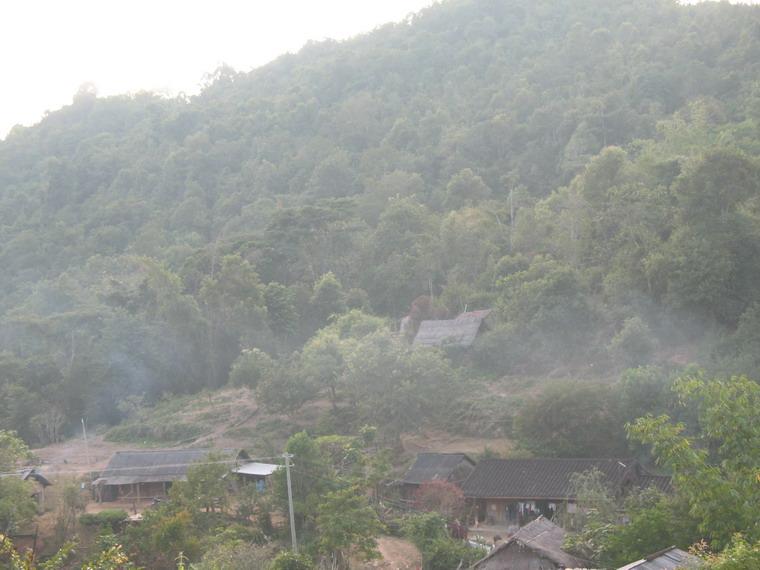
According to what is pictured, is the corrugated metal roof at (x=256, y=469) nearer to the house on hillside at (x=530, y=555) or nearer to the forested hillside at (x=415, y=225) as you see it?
the forested hillside at (x=415, y=225)

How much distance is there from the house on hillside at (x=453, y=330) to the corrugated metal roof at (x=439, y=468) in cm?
847

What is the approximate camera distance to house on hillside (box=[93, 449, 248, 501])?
27984mm

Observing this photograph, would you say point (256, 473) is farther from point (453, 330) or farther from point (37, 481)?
point (453, 330)

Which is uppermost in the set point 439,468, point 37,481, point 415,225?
point 415,225

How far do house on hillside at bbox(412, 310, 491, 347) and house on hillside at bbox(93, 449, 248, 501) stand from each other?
9.90 meters

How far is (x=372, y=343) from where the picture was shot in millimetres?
30594

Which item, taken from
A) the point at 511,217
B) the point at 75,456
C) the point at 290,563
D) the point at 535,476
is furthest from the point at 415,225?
the point at 290,563

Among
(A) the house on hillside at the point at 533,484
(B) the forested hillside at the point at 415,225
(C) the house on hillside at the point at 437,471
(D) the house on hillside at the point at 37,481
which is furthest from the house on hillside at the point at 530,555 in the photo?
(D) the house on hillside at the point at 37,481

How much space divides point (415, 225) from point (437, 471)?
2218cm

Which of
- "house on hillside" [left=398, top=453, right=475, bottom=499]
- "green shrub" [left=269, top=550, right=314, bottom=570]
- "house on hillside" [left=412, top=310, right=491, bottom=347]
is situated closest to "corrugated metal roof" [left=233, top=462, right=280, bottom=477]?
"house on hillside" [left=398, top=453, right=475, bottom=499]

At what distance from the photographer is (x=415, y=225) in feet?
152

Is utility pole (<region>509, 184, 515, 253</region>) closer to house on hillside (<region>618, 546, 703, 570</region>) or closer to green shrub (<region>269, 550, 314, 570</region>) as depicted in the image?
green shrub (<region>269, 550, 314, 570</region>)

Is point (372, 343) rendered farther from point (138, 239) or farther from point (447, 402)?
point (138, 239)

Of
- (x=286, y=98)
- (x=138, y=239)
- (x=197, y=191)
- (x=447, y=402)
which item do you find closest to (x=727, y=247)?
(x=447, y=402)
